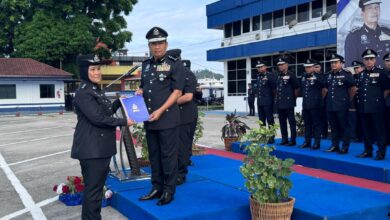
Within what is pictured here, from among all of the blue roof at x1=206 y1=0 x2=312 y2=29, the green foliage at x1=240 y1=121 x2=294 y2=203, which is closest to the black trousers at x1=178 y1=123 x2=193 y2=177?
the green foliage at x1=240 y1=121 x2=294 y2=203

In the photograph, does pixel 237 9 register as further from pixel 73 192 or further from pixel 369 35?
pixel 73 192

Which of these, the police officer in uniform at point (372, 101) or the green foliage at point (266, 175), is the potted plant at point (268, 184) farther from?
the police officer in uniform at point (372, 101)

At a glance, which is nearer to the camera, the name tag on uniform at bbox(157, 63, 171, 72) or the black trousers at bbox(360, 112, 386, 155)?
the name tag on uniform at bbox(157, 63, 171, 72)

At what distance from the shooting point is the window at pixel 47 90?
1273 inches

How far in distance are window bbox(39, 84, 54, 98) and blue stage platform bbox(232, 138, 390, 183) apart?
27.5 m

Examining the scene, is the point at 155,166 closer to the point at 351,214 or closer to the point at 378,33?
the point at 351,214

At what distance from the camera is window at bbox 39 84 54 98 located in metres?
→ 32.3

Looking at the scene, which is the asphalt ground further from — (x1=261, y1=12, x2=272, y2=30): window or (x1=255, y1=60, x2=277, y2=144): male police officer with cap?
(x1=261, y1=12, x2=272, y2=30): window

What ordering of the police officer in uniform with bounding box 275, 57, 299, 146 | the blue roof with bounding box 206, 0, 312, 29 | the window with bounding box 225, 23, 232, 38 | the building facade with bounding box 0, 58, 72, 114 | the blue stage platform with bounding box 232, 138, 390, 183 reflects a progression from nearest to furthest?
the blue stage platform with bounding box 232, 138, 390, 183 → the police officer in uniform with bounding box 275, 57, 299, 146 → the blue roof with bounding box 206, 0, 312, 29 → the window with bounding box 225, 23, 232, 38 → the building facade with bounding box 0, 58, 72, 114

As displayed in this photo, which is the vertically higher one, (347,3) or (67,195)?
(347,3)

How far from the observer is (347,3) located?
9.48 m

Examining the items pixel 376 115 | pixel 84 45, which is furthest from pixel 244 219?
pixel 84 45

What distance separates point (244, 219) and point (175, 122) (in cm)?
128

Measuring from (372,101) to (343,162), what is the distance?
108cm
